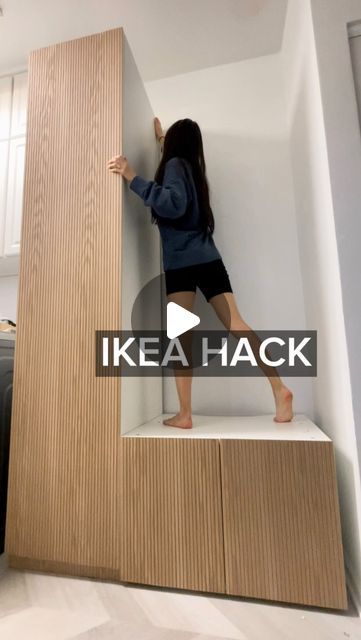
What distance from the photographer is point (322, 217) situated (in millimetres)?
1077

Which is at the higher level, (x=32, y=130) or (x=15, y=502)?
(x=32, y=130)

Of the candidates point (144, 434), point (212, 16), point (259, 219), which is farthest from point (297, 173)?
point (144, 434)

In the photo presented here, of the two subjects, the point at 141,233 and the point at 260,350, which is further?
the point at 141,233

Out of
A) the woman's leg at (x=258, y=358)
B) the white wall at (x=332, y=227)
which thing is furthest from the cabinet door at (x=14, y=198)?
the white wall at (x=332, y=227)

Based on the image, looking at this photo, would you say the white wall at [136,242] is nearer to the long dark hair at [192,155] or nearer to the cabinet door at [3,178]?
the long dark hair at [192,155]

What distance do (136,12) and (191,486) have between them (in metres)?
1.92

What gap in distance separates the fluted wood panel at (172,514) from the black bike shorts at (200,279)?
54cm

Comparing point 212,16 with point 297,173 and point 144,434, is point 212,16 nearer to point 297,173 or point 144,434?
point 297,173

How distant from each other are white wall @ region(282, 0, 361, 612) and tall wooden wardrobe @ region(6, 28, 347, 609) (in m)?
0.10

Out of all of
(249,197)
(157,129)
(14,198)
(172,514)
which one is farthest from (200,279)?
(14,198)

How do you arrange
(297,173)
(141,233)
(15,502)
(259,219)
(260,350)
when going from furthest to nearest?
(259,219), (297,173), (141,233), (260,350), (15,502)

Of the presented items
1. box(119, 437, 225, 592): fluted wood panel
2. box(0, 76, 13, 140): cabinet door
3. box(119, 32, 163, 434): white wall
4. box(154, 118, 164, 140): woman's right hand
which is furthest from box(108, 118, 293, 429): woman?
box(0, 76, 13, 140): cabinet door

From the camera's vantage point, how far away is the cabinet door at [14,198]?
1.65 meters

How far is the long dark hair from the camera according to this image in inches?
50.9
